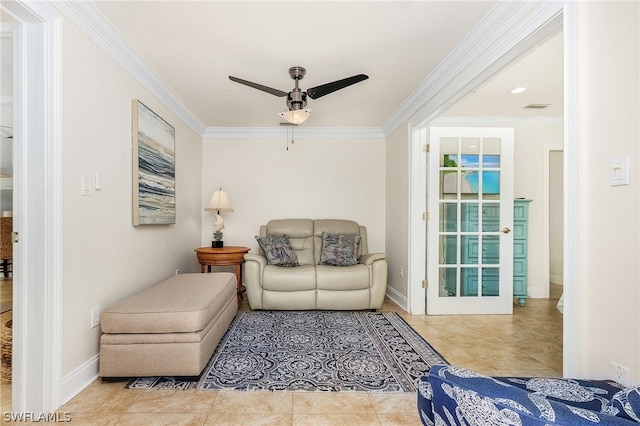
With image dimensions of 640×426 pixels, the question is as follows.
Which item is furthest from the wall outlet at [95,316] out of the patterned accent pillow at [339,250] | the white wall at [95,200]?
the patterned accent pillow at [339,250]

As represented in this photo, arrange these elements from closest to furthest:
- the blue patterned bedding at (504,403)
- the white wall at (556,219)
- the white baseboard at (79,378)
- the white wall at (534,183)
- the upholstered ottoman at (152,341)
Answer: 1. the blue patterned bedding at (504,403)
2. the white baseboard at (79,378)
3. the upholstered ottoman at (152,341)
4. the white wall at (534,183)
5. the white wall at (556,219)

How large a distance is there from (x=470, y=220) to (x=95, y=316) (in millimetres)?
3494

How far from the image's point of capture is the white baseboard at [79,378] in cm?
178

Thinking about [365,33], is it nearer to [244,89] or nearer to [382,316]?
[244,89]

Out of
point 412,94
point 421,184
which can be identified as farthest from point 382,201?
point 412,94

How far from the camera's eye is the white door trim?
1.64m

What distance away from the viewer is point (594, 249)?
4.42 ft

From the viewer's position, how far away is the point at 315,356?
93.1 inches

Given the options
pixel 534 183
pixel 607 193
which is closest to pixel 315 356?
pixel 607 193

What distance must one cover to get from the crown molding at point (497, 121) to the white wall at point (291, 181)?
1.09 metres

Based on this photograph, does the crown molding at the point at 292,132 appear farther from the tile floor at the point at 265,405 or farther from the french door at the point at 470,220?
the tile floor at the point at 265,405

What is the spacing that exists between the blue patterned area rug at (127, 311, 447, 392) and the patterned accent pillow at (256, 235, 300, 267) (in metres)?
0.63

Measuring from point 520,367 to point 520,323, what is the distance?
116 centimetres

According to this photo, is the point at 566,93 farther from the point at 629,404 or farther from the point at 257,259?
the point at 257,259
